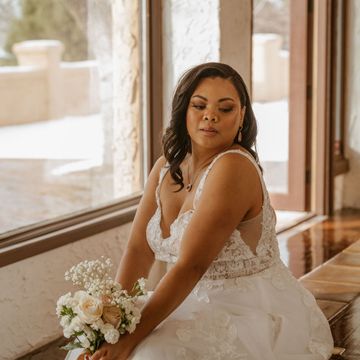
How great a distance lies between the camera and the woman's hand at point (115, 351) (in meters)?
2.26

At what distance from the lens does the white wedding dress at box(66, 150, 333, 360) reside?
2.42 meters

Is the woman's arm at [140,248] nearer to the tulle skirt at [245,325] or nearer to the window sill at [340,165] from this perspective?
the tulle skirt at [245,325]

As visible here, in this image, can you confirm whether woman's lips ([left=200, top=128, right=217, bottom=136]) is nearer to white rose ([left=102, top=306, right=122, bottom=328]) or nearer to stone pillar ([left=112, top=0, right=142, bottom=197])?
white rose ([left=102, top=306, right=122, bottom=328])

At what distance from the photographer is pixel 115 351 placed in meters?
2.28

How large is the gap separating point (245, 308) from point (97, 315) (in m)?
0.52

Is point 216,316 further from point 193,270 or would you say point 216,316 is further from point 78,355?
point 78,355

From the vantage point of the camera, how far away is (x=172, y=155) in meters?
2.79

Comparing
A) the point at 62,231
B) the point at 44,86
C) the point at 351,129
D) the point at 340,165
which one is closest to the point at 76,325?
the point at 62,231

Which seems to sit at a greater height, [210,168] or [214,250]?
[210,168]

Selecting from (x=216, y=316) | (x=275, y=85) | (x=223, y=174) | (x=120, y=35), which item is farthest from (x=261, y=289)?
(x=275, y=85)

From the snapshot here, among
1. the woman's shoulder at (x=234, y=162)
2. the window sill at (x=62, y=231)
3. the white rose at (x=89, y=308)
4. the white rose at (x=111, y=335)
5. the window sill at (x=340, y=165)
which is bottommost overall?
the window sill at (x=340, y=165)

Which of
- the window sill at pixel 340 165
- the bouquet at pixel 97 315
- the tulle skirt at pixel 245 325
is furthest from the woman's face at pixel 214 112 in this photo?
the window sill at pixel 340 165

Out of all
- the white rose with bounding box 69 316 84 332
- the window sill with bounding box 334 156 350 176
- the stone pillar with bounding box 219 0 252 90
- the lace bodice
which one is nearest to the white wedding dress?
the lace bodice

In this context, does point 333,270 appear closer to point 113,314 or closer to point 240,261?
point 240,261
